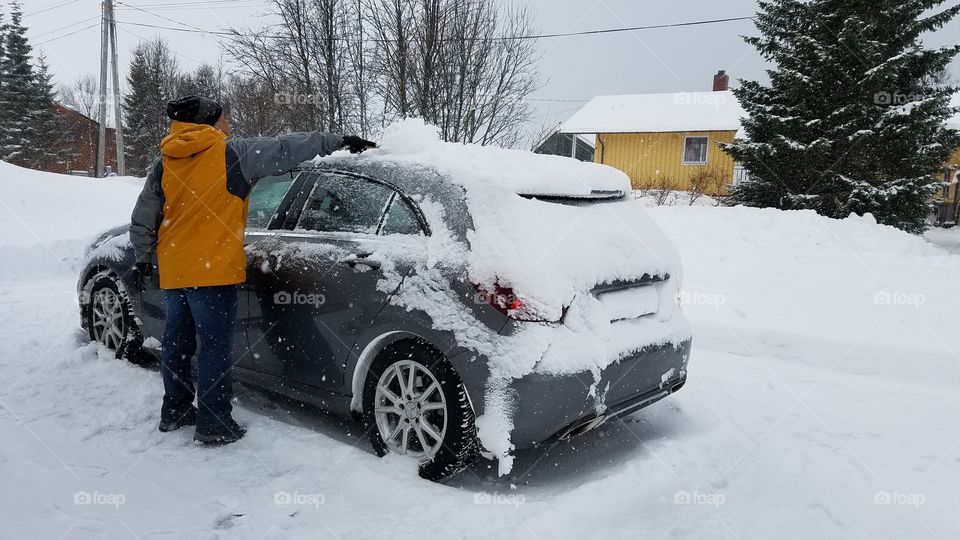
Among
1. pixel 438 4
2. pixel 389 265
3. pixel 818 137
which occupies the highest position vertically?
pixel 438 4

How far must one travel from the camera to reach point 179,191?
11.1 ft

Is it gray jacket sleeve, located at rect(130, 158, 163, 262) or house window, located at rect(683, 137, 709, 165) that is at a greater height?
house window, located at rect(683, 137, 709, 165)

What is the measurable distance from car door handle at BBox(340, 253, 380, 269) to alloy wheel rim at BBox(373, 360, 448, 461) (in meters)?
0.52

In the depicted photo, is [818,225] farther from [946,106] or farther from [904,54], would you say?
[946,106]

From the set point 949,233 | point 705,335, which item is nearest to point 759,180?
point 949,233

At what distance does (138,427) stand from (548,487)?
8.07ft

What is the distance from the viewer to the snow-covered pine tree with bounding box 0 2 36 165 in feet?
131

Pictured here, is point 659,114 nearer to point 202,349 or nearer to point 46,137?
point 202,349

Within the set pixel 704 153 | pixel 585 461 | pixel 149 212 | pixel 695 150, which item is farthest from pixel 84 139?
pixel 585 461

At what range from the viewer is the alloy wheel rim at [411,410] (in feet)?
10.1

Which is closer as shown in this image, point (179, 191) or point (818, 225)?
point (179, 191)

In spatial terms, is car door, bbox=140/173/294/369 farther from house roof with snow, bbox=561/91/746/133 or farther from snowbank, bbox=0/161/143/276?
house roof with snow, bbox=561/91/746/133

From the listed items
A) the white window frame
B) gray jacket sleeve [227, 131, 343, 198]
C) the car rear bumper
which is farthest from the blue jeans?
the white window frame

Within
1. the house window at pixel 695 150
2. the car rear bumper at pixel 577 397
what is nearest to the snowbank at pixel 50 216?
the car rear bumper at pixel 577 397
